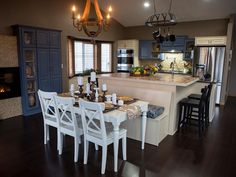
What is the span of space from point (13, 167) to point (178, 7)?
605 centimetres

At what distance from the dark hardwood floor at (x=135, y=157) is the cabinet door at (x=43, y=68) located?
1.52m

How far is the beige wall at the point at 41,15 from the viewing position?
15.4 ft

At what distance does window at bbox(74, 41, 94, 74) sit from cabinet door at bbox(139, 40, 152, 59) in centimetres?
197

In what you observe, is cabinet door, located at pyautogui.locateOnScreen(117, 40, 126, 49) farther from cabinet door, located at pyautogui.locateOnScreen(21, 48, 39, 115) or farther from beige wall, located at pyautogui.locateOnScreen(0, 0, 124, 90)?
cabinet door, located at pyautogui.locateOnScreen(21, 48, 39, 115)

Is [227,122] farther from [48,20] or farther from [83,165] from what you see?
[48,20]

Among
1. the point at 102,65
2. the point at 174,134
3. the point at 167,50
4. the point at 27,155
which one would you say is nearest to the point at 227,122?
the point at 174,134

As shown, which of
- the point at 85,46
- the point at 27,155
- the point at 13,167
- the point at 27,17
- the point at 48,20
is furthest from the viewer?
the point at 85,46

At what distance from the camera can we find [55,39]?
5469mm

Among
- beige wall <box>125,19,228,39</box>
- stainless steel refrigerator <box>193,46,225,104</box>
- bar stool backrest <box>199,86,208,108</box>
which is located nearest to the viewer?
bar stool backrest <box>199,86,208,108</box>

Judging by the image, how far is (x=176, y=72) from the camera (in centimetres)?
729

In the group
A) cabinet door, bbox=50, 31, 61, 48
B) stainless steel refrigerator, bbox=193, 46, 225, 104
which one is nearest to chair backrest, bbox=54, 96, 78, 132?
cabinet door, bbox=50, 31, 61, 48

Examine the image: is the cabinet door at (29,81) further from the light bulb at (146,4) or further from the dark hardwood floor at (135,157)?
the light bulb at (146,4)

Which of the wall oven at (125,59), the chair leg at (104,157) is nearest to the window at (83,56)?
the wall oven at (125,59)

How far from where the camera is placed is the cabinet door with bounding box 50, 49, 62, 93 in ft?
18.0
